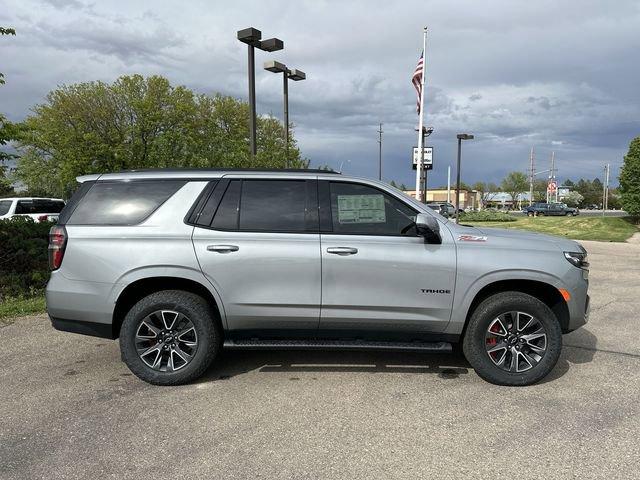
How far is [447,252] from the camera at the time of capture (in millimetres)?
4055

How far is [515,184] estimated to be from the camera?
114 metres

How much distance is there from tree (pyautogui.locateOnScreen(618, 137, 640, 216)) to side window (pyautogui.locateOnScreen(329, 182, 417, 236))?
2457cm

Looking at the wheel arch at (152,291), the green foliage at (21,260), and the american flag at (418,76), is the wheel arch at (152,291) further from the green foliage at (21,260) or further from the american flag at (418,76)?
the american flag at (418,76)

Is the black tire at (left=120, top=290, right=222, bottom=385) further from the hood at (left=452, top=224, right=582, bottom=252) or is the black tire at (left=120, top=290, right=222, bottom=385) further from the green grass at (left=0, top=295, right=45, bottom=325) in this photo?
the green grass at (left=0, top=295, right=45, bottom=325)

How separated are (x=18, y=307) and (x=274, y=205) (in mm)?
4720

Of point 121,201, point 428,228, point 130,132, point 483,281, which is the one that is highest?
point 130,132

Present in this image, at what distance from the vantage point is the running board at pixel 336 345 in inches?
158

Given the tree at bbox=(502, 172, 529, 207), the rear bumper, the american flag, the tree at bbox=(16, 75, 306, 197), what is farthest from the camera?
the tree at bbox=(502, 172, 529, 207)

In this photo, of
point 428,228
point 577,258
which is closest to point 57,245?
point 428,228

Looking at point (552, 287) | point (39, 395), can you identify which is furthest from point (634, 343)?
point (39, 395)

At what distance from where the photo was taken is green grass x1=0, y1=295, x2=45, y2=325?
251 inches

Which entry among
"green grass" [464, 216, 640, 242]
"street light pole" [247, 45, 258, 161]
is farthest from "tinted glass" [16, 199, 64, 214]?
"green grass" [464, 216, 640, 242]

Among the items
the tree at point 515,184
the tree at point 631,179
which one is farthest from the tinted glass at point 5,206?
the tree at point 515,184

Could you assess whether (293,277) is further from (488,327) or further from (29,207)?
(29,207)
